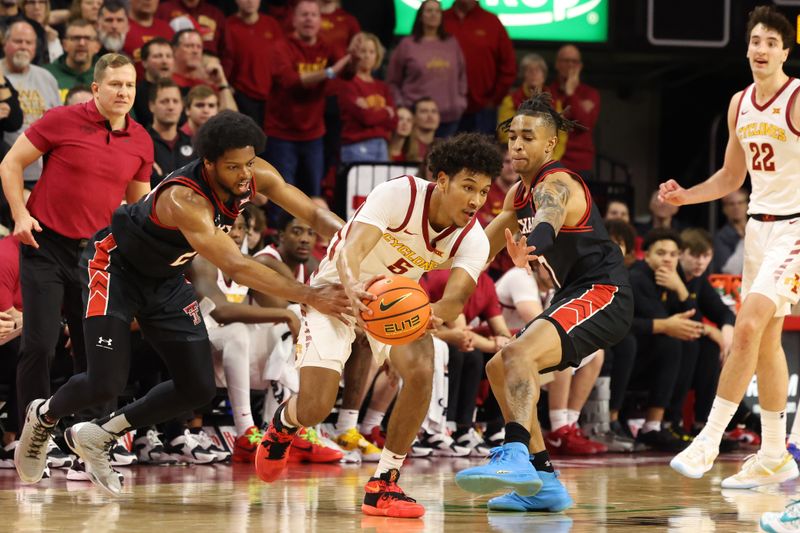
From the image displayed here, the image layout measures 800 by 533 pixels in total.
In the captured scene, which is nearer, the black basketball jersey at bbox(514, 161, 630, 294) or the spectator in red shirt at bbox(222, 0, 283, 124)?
the black basketball jersey at bbox(514, 161, 630, 294)

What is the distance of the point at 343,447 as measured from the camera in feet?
27.2

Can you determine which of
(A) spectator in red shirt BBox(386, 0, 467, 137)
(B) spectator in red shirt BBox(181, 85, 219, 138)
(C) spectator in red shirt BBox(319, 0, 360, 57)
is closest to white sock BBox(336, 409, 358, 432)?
(B) spectator in red shirt BBox(181, 85, 219, 138)

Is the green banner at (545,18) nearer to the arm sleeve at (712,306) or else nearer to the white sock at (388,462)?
the arm sleeve at (712,306)

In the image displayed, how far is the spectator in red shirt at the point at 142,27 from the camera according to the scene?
10.0 metres

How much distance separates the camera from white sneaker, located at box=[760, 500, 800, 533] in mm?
4348

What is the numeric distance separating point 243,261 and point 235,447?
284 cm

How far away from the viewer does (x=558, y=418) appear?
9.20 meters

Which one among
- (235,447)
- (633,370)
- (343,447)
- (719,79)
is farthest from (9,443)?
(719,79)

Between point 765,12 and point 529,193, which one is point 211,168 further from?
point 765,12

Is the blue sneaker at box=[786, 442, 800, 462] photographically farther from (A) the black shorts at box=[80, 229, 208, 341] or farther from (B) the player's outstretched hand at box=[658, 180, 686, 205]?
(A) the black shorts at box=[80, 229, 208, 341]

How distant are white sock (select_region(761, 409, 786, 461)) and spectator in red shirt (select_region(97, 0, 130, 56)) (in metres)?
5.75

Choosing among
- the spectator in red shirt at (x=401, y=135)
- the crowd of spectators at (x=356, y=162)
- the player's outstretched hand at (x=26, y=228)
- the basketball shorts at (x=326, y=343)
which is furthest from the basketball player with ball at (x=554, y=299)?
the spectator in red shirt at (x=401, y=135)

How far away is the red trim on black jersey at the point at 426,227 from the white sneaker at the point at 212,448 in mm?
2839

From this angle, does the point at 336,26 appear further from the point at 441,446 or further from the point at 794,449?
the point at 794,449
